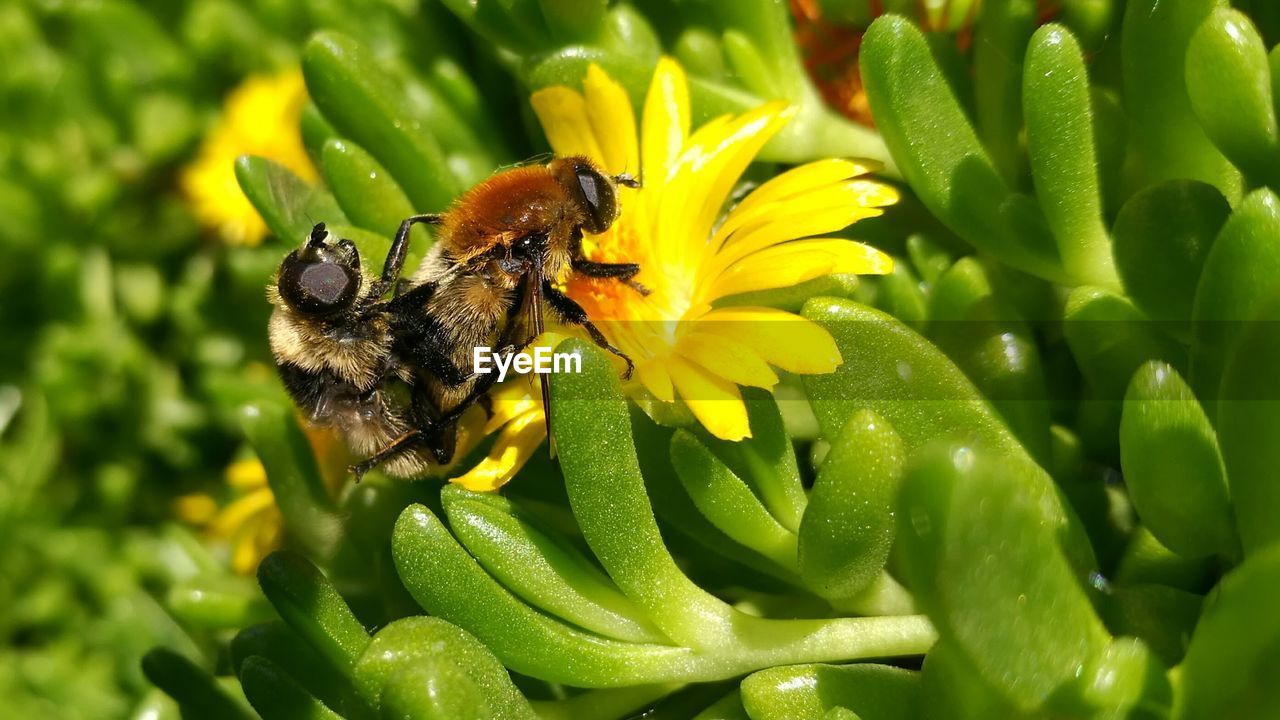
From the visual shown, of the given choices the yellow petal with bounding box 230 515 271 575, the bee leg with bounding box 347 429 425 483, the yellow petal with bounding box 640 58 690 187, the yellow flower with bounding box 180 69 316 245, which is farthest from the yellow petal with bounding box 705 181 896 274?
the yellow flower with bounding box 180 69 316 245

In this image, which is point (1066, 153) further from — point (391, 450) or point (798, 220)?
point (391, 450)

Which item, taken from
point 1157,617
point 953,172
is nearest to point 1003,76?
point 953,172

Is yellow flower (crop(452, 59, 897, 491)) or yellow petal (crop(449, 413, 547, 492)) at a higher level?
yellow flower (crop(452, 59, 897, 491))

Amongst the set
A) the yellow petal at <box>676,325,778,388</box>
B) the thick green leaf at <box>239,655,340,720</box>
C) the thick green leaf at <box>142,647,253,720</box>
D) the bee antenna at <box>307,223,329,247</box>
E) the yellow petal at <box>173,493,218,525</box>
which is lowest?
the yellow petal at <box>173,493,218,525</box>

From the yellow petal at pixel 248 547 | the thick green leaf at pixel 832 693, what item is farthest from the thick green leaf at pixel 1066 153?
the yellow petal at pixel 248 547

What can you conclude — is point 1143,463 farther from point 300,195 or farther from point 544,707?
point 300,195

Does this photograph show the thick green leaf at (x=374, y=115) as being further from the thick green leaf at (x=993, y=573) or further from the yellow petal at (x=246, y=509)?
the thick green leaf at (x=993, y=573)

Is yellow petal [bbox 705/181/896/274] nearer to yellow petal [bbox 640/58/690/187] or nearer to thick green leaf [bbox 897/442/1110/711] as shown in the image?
yellow petal [bbox 640/58/690/187]
